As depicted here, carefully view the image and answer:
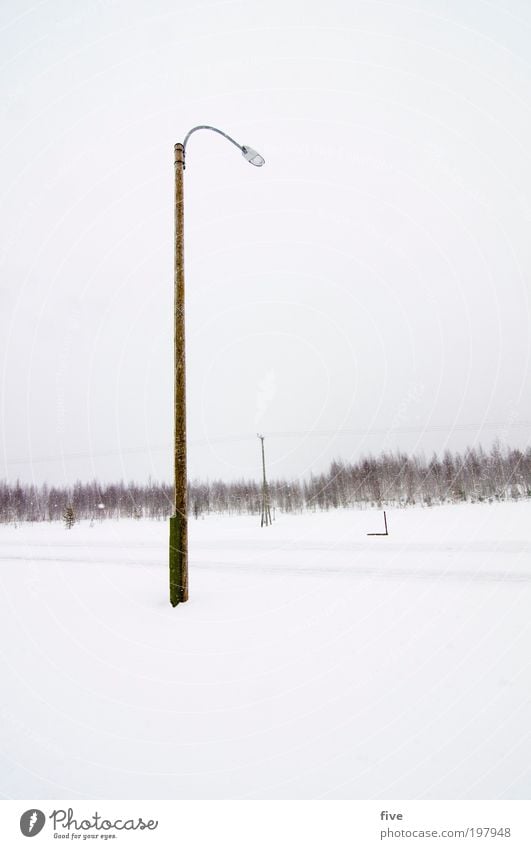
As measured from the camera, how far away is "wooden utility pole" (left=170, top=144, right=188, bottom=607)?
5265 mm

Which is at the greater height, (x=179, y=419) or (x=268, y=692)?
(x=179, y=419)

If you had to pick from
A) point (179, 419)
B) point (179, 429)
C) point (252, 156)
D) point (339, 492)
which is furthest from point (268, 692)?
point (339, 492)

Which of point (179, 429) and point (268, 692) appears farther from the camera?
point (179, 429)

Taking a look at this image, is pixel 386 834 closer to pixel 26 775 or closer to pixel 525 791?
pixel 525 791

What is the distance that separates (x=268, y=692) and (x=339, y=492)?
7233 centimetres

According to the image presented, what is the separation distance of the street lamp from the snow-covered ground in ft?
1.74

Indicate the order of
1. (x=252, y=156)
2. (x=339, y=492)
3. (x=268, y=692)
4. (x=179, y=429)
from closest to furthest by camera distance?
(x=268, y=692)
(x=179, y=429)
(x=252, y=156)
(x=339, y=492)

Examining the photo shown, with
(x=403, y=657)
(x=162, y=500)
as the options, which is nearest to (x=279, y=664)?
(x=403, y=657)

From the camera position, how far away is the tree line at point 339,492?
6309cm

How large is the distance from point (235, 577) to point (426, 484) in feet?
221

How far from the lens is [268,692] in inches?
132

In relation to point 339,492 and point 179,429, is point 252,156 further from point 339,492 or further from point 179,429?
point 339,492

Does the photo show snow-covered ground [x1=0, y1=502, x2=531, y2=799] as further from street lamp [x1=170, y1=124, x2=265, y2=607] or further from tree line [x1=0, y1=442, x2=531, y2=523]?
tree line [x1=0, y1=442, x2=531, y2=523]

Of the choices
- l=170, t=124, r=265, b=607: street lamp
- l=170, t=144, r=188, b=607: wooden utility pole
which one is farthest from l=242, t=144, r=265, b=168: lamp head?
l=170, t=144, r=188, b=607: wooden utility pole
